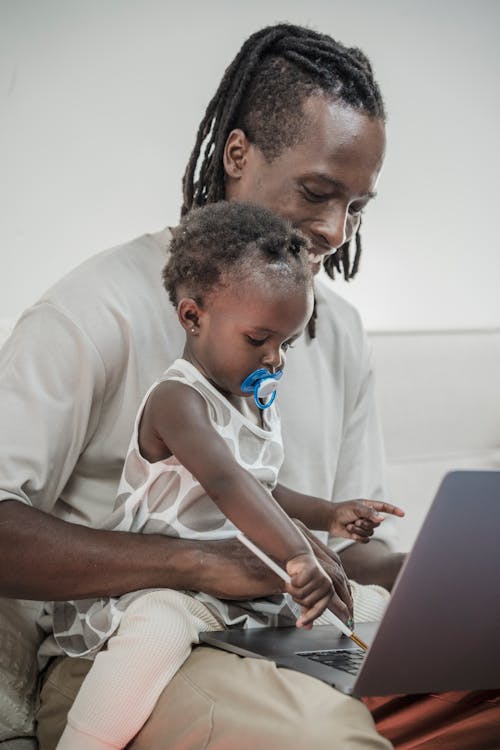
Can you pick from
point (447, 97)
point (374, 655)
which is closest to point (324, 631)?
point (374, 655)

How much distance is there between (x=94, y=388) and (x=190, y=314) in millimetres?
135

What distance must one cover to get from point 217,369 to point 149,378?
13 centimetres

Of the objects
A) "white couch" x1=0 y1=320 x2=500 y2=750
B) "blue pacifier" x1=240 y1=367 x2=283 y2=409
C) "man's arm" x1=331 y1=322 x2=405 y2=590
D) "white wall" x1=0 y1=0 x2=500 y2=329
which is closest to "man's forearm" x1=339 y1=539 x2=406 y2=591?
"man's arm" x1=331 y1=322 x2=405 y2=590

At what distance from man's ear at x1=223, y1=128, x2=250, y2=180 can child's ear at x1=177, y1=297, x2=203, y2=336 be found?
0.96 feet

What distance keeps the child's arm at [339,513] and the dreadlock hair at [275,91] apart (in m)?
0.30

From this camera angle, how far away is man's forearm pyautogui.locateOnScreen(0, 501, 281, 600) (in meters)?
1.03

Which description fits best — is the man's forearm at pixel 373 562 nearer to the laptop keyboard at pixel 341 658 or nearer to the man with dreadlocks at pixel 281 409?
the man with dreadlocks at pixel 281 409

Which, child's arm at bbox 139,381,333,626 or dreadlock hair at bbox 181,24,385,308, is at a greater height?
dreadlock hair at bbox 181,24,385,308

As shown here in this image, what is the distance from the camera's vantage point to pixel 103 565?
3.40 feet

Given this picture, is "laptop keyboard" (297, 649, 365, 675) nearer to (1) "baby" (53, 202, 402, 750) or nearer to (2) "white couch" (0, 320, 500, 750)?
(1) "baby" (53, 202, 402, 750)

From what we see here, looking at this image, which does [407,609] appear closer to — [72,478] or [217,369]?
[217,369]

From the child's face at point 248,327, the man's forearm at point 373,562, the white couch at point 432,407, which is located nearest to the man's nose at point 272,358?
the child's face at point 248,327

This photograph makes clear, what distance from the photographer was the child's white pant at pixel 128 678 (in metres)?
0.93

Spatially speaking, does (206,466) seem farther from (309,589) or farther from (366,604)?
(366,604)
